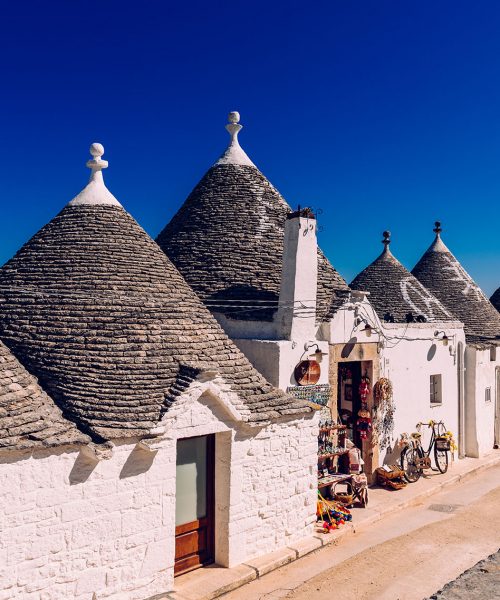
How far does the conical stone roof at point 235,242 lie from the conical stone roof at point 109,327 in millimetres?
2063

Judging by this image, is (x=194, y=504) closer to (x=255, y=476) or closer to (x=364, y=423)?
(x=255, y=476)

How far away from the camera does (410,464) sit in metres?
13.4

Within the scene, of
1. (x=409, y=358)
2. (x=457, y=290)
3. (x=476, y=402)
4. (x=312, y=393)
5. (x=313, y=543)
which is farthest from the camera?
(x=457, y=290)

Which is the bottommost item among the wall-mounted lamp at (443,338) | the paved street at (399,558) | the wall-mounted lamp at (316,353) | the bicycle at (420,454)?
the paved street at (399,558)

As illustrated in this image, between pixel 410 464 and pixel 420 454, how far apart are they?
1.12 ft

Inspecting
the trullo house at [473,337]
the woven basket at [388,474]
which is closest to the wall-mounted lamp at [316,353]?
the woven basket at [388,474]

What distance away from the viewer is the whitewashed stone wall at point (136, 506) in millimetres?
6355

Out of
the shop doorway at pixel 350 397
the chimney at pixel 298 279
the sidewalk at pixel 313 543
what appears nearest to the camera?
the sidewalk at pixel 313 543

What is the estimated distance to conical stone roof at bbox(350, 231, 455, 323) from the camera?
15922 mm

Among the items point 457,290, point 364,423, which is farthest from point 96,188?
point 457,290

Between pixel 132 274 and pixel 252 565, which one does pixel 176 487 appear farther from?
pixel 132 274

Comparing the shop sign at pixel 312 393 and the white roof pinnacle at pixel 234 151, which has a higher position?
the white roof pinnacle at pixel 234 151

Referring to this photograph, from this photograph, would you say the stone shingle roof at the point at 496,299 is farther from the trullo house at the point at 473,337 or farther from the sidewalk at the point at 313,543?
the sidewalk at the point at 313,543

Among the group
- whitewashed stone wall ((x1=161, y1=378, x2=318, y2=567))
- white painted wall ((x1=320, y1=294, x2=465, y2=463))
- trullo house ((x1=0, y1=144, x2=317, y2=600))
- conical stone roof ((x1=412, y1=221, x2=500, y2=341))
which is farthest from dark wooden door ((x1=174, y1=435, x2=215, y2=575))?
conical stone roof ((x1=412, y1=221, x2=500, y2=341))
